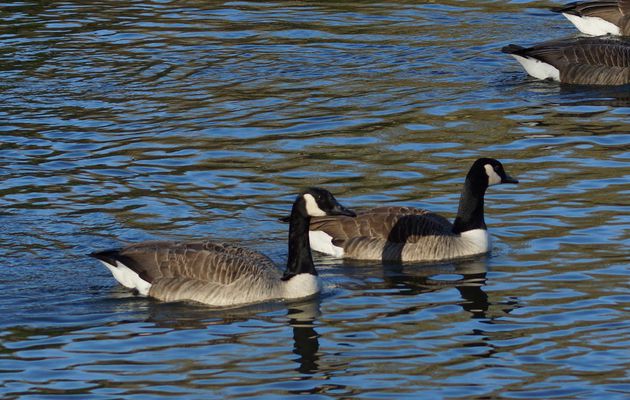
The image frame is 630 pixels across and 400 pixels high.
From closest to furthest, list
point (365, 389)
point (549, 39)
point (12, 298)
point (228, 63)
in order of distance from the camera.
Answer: point (365, 389) < point (12, 298) < point (228, 63) < point (549, 39)

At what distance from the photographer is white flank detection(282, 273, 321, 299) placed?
14469mm

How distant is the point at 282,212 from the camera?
56.0 feet

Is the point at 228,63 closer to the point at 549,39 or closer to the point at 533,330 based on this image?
the point at 549,39

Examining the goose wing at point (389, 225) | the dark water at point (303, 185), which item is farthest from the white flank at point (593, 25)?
the goose wing at point (389, 225)

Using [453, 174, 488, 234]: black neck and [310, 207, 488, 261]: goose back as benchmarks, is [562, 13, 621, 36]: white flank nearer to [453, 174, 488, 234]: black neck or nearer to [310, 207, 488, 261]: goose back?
[453, 174, 488, 234]: black neck

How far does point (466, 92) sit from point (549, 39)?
13.7 feet

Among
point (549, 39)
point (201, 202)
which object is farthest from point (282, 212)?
point (549, 39)

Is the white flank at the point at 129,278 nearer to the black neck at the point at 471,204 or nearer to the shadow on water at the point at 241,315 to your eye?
the shadow on water at the point at 241,315

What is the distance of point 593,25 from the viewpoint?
26.4m

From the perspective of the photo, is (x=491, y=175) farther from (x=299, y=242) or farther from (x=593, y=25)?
(x=593, y=25)

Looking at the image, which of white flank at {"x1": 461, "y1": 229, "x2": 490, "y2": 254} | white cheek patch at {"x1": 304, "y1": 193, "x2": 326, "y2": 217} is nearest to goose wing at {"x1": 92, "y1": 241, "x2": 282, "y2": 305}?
white cheek patch at {"x1": 304, "y1": 193, "x2": 326, "y2": 217}

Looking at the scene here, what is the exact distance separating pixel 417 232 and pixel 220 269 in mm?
2549

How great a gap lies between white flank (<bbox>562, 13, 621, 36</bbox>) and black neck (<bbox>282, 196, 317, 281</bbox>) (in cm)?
1287

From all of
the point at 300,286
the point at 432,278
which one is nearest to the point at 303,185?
the point at 432,278
